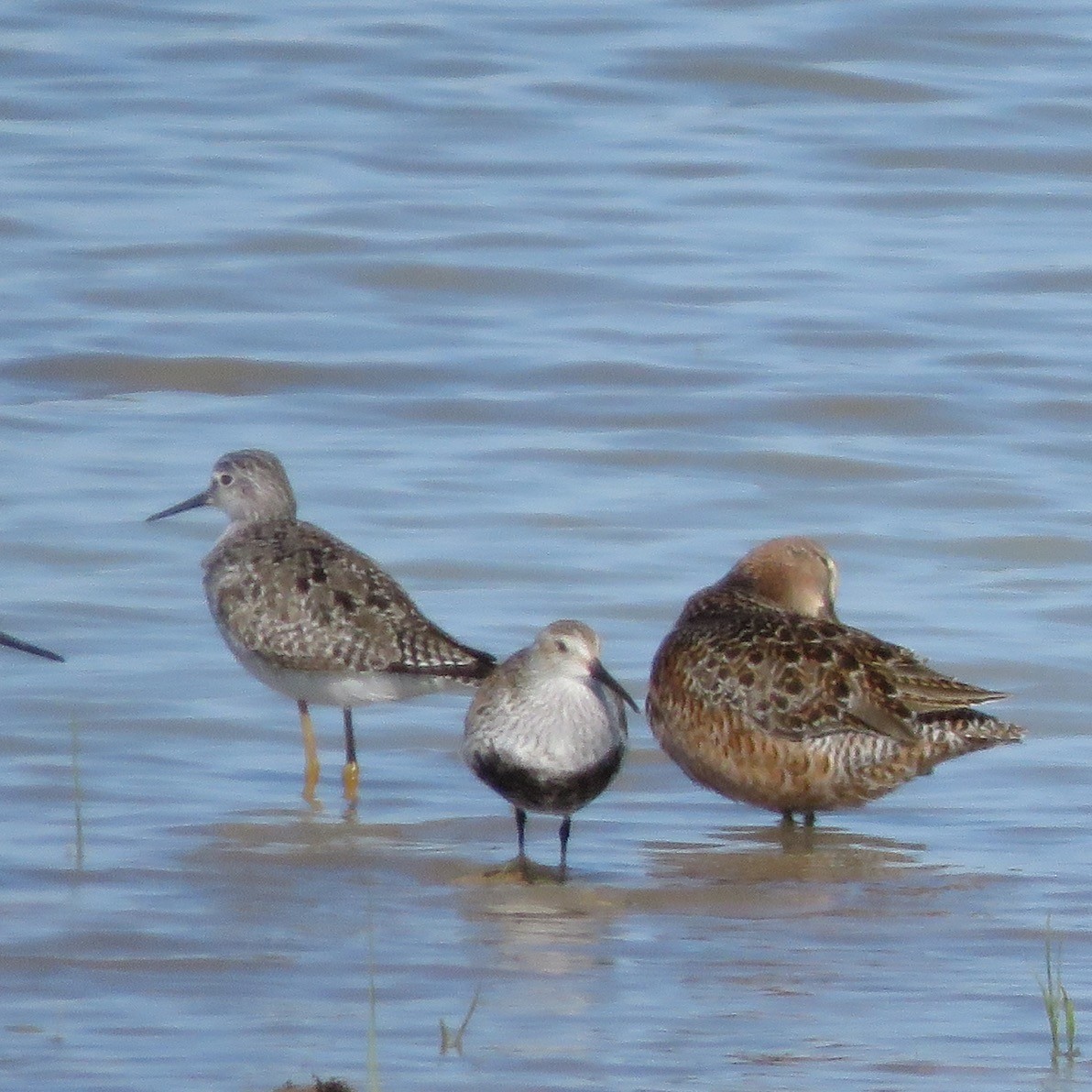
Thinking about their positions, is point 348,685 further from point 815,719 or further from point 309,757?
point 815,719

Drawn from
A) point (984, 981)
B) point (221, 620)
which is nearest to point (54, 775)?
point (221, 620)

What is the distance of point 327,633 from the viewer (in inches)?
349

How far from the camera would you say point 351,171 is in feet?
58.9

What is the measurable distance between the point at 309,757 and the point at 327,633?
1.33ft

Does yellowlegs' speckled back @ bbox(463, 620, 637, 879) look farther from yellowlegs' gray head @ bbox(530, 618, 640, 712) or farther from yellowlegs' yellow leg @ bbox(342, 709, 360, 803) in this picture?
yellowlegs' yellow leg @ bbox(342, 709, 360, 803)

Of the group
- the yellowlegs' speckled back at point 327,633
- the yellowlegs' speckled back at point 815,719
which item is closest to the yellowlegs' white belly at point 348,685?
the yellowlegs' speckled back at point 327,633

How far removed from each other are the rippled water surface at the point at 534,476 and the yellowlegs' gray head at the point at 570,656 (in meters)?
0.52

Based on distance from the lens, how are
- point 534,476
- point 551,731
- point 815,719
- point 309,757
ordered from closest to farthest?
point 551,731, point 815,719, point 309,757, point 534,476

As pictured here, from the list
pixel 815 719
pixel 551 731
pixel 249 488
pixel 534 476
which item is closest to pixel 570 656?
pixel 551 731

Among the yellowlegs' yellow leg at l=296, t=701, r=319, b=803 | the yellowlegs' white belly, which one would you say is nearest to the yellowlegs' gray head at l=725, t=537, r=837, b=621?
the yellowlegs' white belly

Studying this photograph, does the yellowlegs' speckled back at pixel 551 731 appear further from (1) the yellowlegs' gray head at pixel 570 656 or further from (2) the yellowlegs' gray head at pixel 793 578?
(2) the yellowlegs' gray head at pixel 793 578

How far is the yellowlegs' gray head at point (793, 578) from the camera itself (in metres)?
8.99

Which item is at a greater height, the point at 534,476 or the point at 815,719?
the point at 815,719

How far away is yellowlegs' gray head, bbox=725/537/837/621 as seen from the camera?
354 inches
